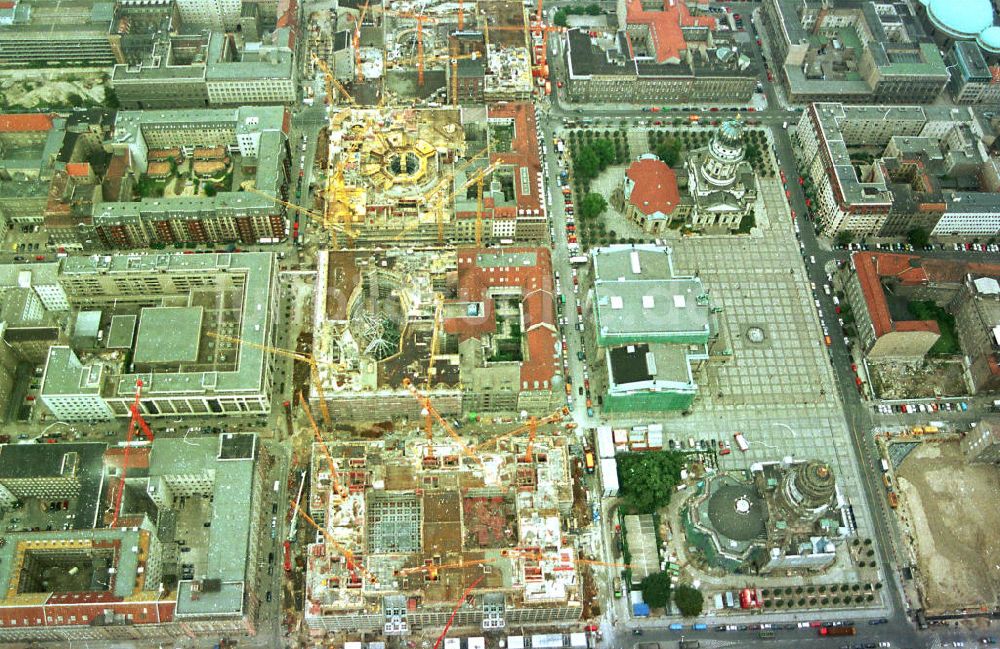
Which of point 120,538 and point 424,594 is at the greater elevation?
point 120,538

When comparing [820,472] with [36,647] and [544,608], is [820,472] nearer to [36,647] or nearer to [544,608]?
[544,608]

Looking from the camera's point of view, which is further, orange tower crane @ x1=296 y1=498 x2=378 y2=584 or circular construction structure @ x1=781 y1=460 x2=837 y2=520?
orange tower crane @ x1=296 y1=498 x2=378 y2=584

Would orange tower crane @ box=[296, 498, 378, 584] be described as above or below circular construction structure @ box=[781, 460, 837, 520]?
below

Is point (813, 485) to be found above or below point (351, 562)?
above

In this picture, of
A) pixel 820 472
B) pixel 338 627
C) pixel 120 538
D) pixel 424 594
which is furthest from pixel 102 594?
pixel 820 472

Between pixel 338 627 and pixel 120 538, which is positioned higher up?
pixel 120 538

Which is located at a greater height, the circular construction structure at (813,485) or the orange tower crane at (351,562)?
the circular construction structure at (813,485)

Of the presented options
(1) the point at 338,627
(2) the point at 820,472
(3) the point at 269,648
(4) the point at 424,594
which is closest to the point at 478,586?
(4) the point at 424,594

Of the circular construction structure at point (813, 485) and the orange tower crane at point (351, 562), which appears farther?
the orange tower crane at point (351, 562)

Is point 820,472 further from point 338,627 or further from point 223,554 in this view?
point 223,554
